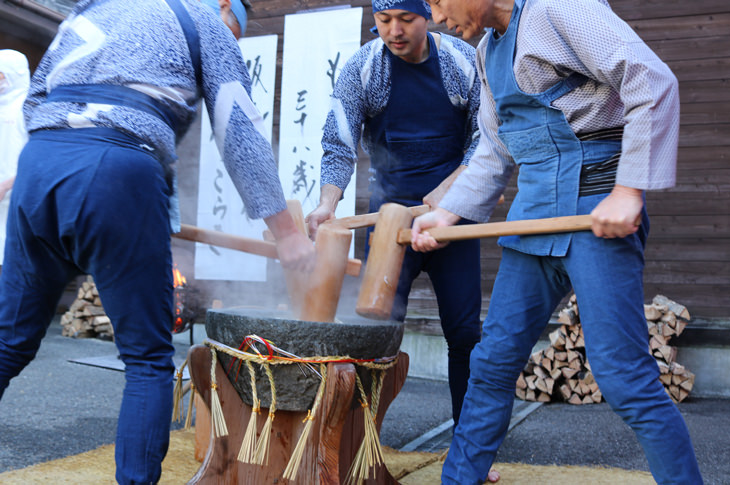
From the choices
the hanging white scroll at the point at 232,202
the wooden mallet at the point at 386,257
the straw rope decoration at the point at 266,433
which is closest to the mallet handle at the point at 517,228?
the wooden mallet at the point at 386,257

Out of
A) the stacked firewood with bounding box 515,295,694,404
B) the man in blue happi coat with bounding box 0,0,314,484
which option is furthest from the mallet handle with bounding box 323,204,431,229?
the stacked firewood with bounding box 515,295,694,404

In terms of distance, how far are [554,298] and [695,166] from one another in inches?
136

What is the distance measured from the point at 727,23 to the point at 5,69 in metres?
5.17

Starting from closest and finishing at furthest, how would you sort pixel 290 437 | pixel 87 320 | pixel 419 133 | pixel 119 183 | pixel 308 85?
pixel 119 183 < pixel 290 437 < pixel 419 133 < pixel 308 85 < pixel 87 320

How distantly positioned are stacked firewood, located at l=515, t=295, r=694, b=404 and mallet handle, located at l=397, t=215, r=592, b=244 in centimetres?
289

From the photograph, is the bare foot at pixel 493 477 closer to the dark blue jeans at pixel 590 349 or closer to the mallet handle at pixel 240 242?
the dark blue jeans at pixel 590 349

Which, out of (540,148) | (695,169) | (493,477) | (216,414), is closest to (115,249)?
(216,414)

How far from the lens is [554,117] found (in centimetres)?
185

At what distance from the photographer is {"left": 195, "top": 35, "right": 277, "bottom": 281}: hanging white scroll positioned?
587 centimetres

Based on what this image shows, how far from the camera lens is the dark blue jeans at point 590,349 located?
65.7 inches

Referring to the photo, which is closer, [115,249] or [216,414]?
[115,249]

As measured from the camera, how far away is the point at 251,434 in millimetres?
2020

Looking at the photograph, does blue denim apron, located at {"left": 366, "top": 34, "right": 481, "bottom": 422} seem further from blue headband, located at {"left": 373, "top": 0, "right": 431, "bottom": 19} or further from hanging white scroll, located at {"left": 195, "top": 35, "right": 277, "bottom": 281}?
hanging white scroll, located at {"left": 195, "top": 35, "right": 277, "bottom": 281}

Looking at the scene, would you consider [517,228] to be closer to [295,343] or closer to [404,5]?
[295,343]
